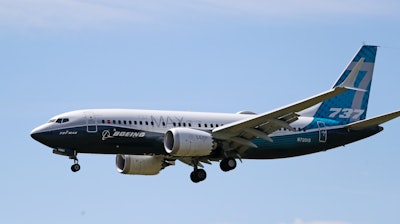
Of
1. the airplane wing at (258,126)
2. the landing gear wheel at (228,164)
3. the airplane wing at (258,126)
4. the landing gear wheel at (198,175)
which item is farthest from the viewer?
the landing gear wheel at (198,175)

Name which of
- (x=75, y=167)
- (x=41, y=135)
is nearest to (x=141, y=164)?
(x=75, y=167)

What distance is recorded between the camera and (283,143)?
73.4 meters

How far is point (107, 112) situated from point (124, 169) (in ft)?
24.4

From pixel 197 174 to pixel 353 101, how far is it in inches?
506

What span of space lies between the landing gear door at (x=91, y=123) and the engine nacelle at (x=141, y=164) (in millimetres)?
7591

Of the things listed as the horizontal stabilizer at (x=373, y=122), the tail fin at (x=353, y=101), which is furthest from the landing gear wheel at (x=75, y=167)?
the horizontal stabilizer at (x=373, y=122)

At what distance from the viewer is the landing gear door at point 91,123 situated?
67.8 metres

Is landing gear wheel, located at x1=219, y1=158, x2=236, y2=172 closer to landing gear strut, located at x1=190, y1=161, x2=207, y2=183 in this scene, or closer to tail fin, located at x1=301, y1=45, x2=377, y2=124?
landing gear strut, located at x1=190, y1=161, x2=207, y2=183

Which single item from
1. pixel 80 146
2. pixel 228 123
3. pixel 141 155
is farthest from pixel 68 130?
pixel 228 123

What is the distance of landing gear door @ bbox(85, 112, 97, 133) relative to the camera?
6781 cm

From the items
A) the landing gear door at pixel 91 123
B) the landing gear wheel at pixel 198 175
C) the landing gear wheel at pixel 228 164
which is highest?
the landing gear door at pixel 91 123

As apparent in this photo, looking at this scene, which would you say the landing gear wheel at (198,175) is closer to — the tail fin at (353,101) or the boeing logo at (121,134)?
the boeing logo at (121,134)

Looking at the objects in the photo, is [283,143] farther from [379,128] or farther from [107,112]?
[107,112]

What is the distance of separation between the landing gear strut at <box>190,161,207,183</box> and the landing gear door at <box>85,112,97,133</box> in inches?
318
